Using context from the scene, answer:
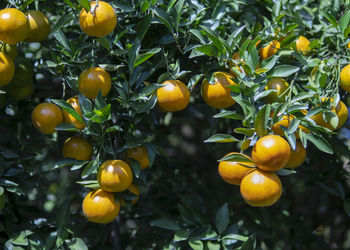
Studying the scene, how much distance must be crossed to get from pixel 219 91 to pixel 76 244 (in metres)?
0.62

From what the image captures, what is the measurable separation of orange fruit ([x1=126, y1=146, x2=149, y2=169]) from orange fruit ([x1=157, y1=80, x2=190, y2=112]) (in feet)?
0.55

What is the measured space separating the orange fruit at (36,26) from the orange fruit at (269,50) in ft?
2.10

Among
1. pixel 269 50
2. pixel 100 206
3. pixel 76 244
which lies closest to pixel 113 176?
pixel 100 206

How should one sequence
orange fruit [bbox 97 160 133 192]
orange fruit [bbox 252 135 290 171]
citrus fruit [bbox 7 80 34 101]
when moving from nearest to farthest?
orange fruit [bbox 252 135 290 171] < orange fruit [bbox 97 160 133 192] < citrus fruit [bbox 7 80 34 101]

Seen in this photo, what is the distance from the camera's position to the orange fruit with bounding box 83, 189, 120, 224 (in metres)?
1.17

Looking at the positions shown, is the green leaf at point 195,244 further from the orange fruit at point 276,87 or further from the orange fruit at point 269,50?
the orange fruit at point 269,50

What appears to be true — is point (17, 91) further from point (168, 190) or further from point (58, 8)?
point (168, 190)

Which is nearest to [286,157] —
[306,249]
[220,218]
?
[220,218]

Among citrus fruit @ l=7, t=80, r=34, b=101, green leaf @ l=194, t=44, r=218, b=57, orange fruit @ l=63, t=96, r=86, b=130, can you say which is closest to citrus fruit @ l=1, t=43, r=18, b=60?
citrus fruit @ l=7, t=80, r=34, b=101

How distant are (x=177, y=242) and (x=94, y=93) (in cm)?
56

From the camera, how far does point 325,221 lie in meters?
2.26

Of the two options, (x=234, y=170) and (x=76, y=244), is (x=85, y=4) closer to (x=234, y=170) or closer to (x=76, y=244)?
(x=234, y=170)

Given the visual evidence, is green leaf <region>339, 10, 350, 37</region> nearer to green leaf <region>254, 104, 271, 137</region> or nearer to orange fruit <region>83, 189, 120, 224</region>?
green leaf <region>254, 104, 271, 137</region>

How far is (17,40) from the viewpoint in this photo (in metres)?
1.15
